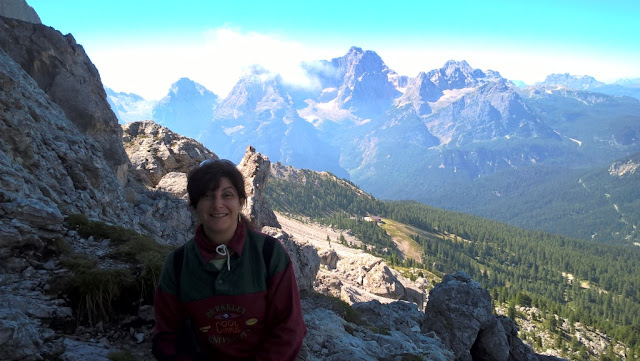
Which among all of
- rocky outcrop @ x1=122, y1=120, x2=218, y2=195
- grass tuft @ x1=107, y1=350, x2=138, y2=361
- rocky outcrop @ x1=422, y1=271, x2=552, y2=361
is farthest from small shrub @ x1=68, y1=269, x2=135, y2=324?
rocky outcrop @ x1=122, y1=120, x2=218, y2=195

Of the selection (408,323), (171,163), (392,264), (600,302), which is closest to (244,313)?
(408,323)

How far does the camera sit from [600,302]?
185000 mm

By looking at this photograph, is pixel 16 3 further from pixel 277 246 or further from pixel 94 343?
pixel 277 246

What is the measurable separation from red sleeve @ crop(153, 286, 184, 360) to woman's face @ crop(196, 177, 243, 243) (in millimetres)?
1235

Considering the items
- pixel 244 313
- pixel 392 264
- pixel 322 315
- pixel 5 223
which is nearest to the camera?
pixel 244 313

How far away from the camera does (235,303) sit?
580cm

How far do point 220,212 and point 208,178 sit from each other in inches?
23.4

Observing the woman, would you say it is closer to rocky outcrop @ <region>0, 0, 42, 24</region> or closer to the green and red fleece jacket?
the green and red fleece jacket

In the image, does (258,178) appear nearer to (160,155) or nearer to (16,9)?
(160,155)

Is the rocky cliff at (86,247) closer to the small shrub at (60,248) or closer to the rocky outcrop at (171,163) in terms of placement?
the small shrub at (60,248)

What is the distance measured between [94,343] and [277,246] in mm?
6120

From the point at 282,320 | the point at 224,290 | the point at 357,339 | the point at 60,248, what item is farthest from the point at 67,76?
the point at 282,320

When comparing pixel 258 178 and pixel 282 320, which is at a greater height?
pixel 258 178

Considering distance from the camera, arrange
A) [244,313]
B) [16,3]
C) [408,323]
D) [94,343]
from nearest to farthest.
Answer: [244,313]
[94,343]
[408,323]
[16,3]
